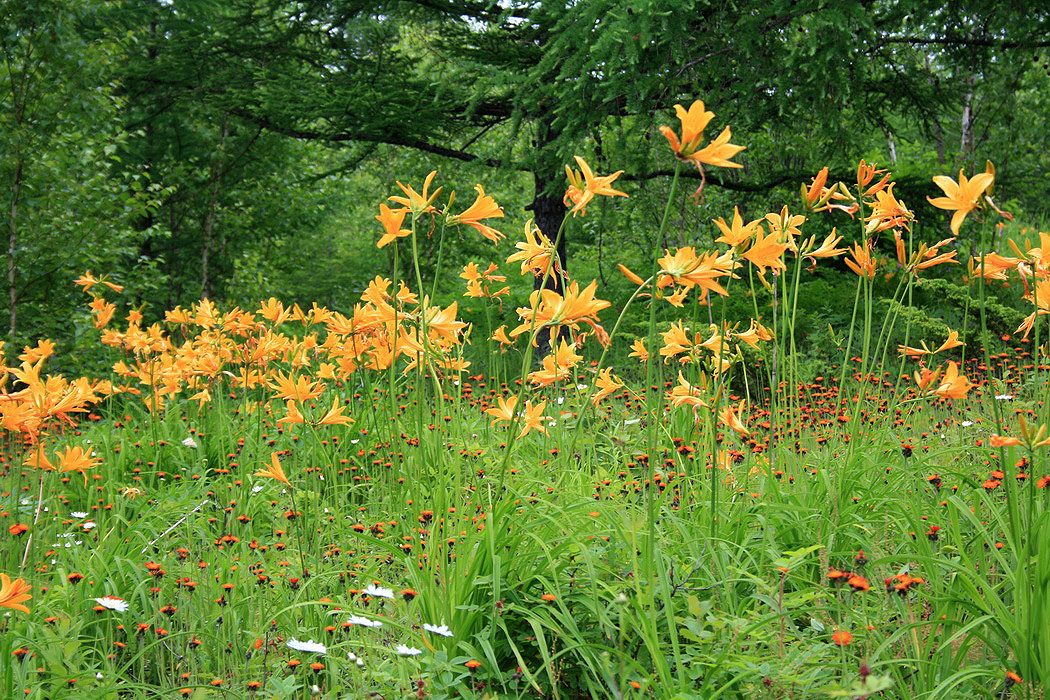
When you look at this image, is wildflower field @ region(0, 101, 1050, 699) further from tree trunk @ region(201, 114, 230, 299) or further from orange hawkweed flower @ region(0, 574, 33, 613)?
tree trunk @ region(201, 114, 230, 299)

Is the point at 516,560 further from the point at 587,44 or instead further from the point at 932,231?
the point at 932,231

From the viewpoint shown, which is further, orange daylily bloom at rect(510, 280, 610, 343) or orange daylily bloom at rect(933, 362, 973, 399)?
orange daylily bloom at rect(933, 362, 973, 399)

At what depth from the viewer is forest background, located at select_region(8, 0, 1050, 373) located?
504 cm

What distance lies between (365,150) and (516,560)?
6.11 m

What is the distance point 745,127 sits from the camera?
18.5 feet

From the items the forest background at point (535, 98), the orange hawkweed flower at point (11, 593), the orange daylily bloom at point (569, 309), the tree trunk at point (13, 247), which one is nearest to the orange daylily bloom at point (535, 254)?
the orange daylily bloom at point (569, 309)

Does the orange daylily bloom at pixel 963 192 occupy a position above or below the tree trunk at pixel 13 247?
above

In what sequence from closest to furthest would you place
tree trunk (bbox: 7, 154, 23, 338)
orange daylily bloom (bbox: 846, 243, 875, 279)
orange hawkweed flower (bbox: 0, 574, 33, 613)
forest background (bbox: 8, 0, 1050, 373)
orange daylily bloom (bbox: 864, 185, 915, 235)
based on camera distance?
1. orange hawkweed flower (bbox: 0, 574, 33, 613)
2. orange daylily bloom (bbox: 864, 185, 915, 235)
3. orange daylily bloom (bbox: 846, 243, 875, 279)
4. forest background (bbox: 8, 0, 1050, 373)
5. tree trunk (bbox: 7, 154, 23, 338)

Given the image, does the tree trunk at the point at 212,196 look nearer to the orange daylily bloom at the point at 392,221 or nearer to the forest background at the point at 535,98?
the forest background at the point at 535,98

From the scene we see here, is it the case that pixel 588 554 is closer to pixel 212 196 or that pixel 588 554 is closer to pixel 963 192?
pixel 963 192

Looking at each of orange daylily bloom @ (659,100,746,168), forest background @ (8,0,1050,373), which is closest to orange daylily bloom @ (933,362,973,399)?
orange daylily bloom @ (659,100,746,168)

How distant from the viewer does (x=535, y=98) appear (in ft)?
18.9

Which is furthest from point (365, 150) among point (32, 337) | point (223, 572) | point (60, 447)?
point (223, 572)

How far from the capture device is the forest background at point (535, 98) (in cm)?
504
